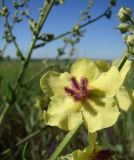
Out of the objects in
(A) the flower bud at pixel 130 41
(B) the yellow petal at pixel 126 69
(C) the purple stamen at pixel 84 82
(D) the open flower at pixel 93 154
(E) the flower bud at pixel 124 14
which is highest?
(A) the flower bud at pixel 130 41

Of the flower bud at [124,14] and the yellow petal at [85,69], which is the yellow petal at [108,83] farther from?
the flower bud at [124,14]

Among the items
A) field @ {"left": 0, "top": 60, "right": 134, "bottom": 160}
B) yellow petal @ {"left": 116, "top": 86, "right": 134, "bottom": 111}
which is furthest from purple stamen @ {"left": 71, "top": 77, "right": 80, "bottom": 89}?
field @ {"left": 0, "top": 60, "right": 134, "bottom": 160}

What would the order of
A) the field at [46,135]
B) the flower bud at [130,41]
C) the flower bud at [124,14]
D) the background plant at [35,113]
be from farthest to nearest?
the field at [46,135] < the background plant at [35,113] < the flower bud at [124,14] < the flower bud at [130,41]

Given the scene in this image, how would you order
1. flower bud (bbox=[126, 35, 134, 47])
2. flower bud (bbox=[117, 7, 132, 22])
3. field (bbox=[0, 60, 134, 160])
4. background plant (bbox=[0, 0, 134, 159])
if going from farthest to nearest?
field (bbox=[0, 60, 134, 160]) → background plant (bbox=[0, 0, 134, 159]) → flower bud (bbox=[117, 7, 132, 22]) → flower bud (bbox=[126, 35, 134, 47])

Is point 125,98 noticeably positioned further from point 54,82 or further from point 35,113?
point 35,113

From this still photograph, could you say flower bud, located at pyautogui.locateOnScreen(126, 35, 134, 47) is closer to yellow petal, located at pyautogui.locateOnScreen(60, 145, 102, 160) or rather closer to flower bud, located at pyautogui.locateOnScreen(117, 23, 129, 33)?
flower bud, located at pyautogui.locateOnScreen(117, 23, 129, 33)

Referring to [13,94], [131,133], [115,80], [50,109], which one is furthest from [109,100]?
[131,133]

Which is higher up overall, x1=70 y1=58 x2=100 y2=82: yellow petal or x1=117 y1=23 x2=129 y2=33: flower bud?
x1=117 y1=23 x2=129 y2=33: flower bud

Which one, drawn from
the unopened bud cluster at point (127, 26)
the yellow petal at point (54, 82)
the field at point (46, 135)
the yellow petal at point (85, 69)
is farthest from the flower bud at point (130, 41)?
the field at point (46, 135)
